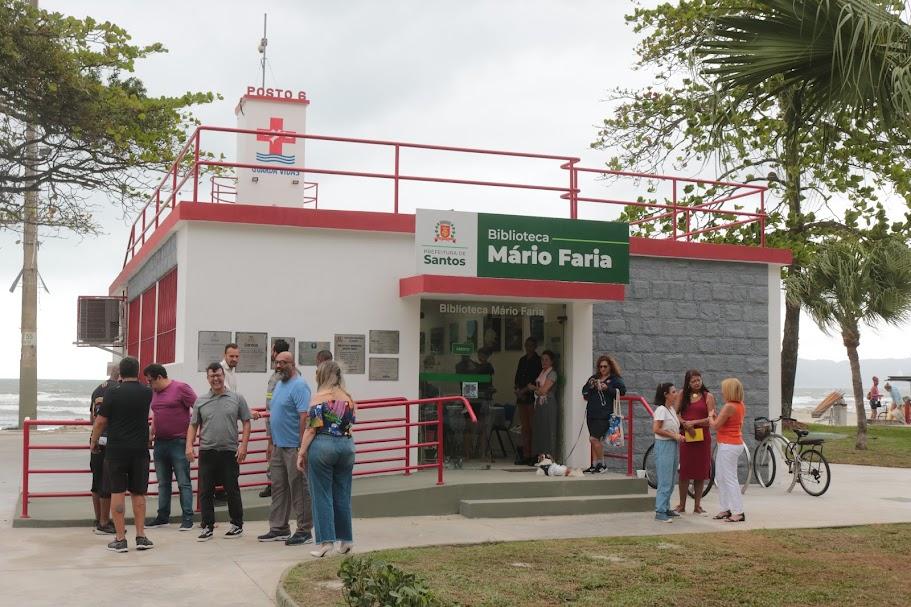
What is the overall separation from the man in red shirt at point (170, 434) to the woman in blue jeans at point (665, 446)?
516cm

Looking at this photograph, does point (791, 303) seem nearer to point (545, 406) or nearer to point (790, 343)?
point (790, 343)

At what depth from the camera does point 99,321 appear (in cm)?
2108

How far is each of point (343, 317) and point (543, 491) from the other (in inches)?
132

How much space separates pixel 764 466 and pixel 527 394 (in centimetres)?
395

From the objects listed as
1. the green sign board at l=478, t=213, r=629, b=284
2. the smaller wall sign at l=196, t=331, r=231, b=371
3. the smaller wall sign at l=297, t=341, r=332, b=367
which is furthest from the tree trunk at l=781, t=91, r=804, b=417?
the smaller wall sign at l=196, t=331, r=231, b=371

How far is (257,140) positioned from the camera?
63.6 feet

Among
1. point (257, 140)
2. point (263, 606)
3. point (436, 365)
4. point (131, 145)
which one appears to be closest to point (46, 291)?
point (131, 145)

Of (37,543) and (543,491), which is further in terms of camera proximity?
(543,491)

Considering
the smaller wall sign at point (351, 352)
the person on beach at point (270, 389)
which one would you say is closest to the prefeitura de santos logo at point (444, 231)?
the smaller wall sign at point (351, 352)

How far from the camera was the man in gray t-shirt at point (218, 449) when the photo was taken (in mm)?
10602

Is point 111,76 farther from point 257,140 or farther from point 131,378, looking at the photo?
point 131,378

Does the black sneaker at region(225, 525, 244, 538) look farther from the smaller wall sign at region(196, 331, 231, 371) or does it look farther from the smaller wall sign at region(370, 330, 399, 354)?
the smaller wall sign at region(370, 330, 399, 354)

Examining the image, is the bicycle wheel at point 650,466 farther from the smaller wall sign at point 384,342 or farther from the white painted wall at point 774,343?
the smaller wall sign at point 384,342

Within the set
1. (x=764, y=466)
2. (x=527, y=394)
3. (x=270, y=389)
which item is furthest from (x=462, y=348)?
(x=764, y=466)
